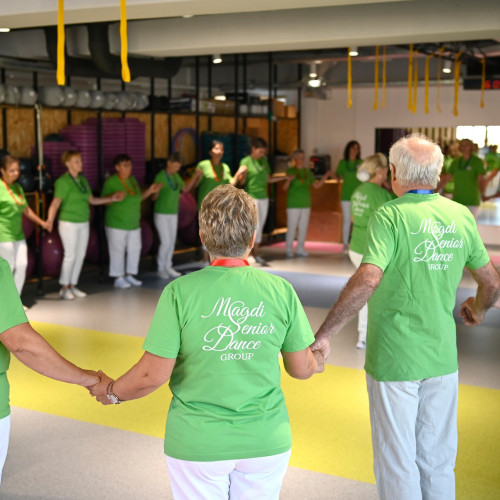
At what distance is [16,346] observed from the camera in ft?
8.11

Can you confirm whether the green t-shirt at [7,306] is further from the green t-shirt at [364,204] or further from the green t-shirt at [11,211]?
the green t-shirt at [11,211]

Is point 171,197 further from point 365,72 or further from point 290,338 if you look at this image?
point 290,338

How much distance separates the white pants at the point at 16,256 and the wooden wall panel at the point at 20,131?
1.57 m

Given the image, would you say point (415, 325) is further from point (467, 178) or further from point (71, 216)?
point (467, 178)

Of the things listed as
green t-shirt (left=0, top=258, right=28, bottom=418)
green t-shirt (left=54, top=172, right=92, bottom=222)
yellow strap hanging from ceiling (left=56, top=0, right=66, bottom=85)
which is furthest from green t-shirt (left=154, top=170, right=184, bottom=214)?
green t-shirt (left=0, top=258, right=28, bottom=418)

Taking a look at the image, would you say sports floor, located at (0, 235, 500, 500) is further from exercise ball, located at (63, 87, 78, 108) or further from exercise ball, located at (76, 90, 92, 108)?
exercise ball, located at (76, 90, 92, 108)

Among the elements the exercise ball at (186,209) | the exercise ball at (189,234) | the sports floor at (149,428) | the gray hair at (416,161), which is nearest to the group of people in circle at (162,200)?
the exercise ball at (186,209)

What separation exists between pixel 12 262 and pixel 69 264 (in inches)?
37.8

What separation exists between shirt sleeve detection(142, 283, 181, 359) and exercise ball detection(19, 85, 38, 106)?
7.09m

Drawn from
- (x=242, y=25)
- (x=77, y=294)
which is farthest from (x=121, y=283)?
(x=242, y=25)

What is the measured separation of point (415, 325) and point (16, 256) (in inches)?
225

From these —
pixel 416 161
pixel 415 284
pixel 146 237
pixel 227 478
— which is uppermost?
pixel 416 161

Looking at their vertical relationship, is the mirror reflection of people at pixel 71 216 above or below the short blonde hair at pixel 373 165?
below

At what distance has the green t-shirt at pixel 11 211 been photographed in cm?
757
